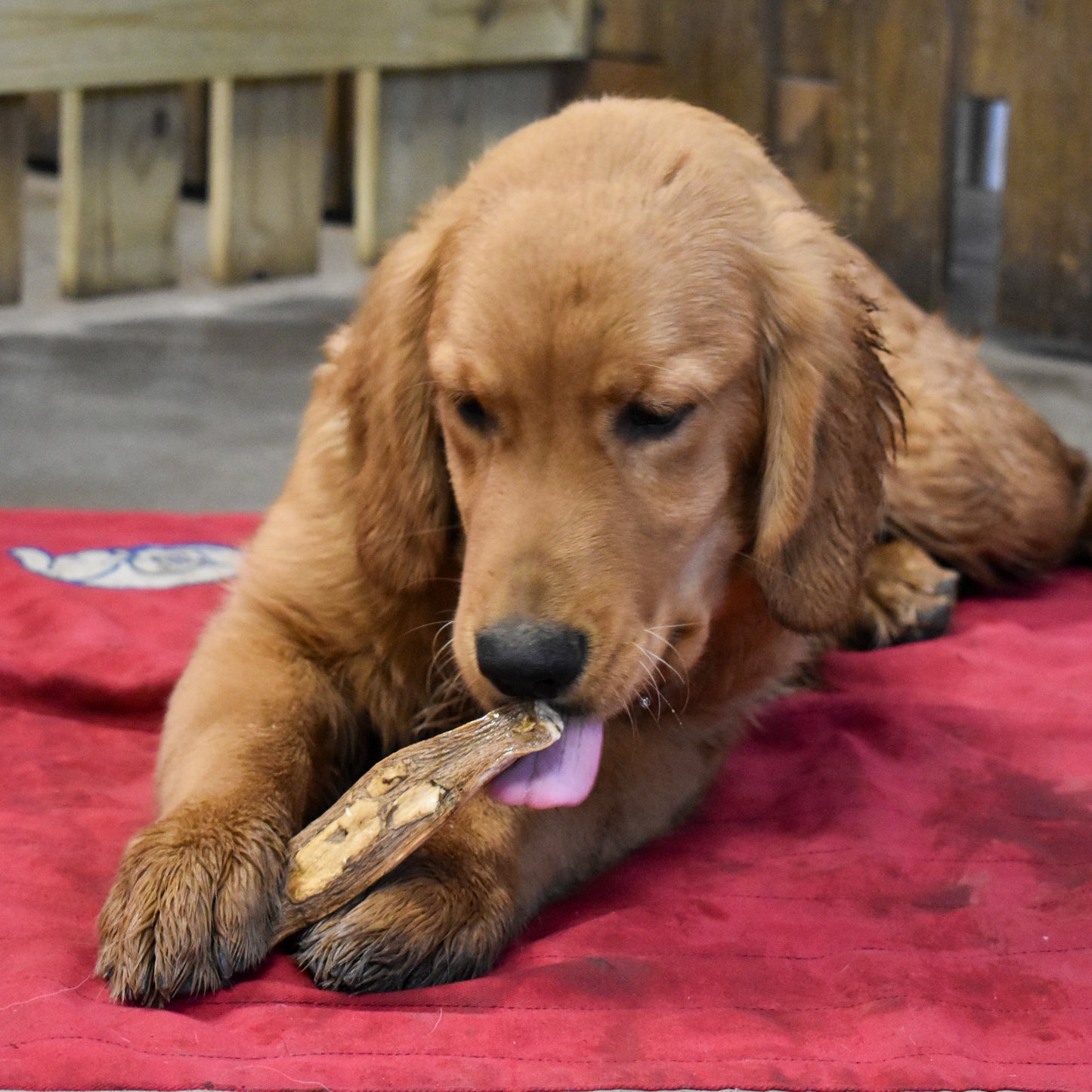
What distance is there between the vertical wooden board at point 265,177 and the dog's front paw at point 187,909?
5640 mm

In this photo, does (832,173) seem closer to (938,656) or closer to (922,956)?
(938,656)

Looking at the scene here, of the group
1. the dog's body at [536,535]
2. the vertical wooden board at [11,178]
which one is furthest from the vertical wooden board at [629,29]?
the dog's body at [536,535]

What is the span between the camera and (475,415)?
7.67 ft

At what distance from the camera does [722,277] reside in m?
2.39

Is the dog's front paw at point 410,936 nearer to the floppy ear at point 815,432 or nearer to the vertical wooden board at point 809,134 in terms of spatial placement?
the floppy ear at point 815,432

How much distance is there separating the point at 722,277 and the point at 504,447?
0.43 metres

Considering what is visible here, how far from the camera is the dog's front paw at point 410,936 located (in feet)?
6.87

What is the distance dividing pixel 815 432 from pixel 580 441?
0.48m

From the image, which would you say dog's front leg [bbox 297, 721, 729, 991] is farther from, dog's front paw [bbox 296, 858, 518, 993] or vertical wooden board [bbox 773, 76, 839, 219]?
vertical wooden board [bbox 773, 76, 839, 219]

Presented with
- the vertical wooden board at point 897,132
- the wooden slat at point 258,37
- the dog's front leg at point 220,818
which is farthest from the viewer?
the vertical wooden board at point 897,132

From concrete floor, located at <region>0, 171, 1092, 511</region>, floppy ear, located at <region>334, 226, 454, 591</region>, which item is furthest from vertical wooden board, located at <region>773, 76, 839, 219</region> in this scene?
floppy ear, located at <region>334, 226, 454, 591</region>

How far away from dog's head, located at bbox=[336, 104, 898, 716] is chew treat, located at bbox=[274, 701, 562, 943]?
6 centimetres

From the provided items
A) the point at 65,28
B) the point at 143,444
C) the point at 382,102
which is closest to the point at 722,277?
the point at 143,444

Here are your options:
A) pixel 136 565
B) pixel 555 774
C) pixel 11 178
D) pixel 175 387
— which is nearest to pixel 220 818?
pixel 555 774
